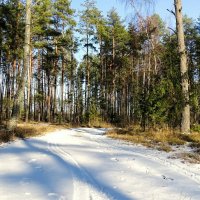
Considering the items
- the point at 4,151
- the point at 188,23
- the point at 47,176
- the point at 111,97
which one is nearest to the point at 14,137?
the point at 4,151

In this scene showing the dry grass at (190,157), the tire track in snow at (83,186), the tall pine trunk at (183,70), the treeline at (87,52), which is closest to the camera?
the tire track in snow at (83,186)

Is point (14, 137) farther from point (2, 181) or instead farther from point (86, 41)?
point (86, 41)

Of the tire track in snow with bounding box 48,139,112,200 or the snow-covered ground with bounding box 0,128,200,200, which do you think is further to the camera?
the snow-covered ground with bounding box 0,128,200,200

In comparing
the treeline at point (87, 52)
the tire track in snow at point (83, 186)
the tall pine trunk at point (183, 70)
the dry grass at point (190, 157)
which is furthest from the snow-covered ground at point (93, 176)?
the treeline at point (87, 52)

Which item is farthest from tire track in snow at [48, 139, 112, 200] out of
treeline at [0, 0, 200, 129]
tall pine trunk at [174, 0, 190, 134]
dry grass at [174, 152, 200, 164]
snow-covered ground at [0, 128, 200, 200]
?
treeline at [0, 0, 200, 129]

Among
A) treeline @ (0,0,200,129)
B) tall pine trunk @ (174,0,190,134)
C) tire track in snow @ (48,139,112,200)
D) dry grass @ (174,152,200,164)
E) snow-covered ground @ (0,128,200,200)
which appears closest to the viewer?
tire track in snow @ (48,139,112,200)

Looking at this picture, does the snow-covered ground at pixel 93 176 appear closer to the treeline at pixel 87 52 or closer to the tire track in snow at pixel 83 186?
the tire track in snow at pixel 83 186

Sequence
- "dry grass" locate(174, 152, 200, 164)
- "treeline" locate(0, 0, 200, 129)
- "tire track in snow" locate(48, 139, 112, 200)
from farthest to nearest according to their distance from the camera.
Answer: "treeline" locate(0, 0, 200, 129) → "dry grass" locate(174, 152, 200, 164) → "tire track in snow" locate(48, 139, 112, 200)

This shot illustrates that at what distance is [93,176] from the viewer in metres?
6.58

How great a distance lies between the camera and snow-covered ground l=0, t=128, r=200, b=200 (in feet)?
17.9

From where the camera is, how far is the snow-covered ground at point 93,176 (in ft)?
17.9

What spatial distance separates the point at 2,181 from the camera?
6309 millimetres

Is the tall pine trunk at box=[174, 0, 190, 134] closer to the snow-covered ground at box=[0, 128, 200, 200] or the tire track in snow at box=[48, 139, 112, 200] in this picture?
the snow-covered ground at box=[0, 128, 200, 200]

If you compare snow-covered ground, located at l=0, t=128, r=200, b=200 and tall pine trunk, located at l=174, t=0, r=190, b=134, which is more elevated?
tall pine trunk, located at l=174, t=0, r=190, b=134
